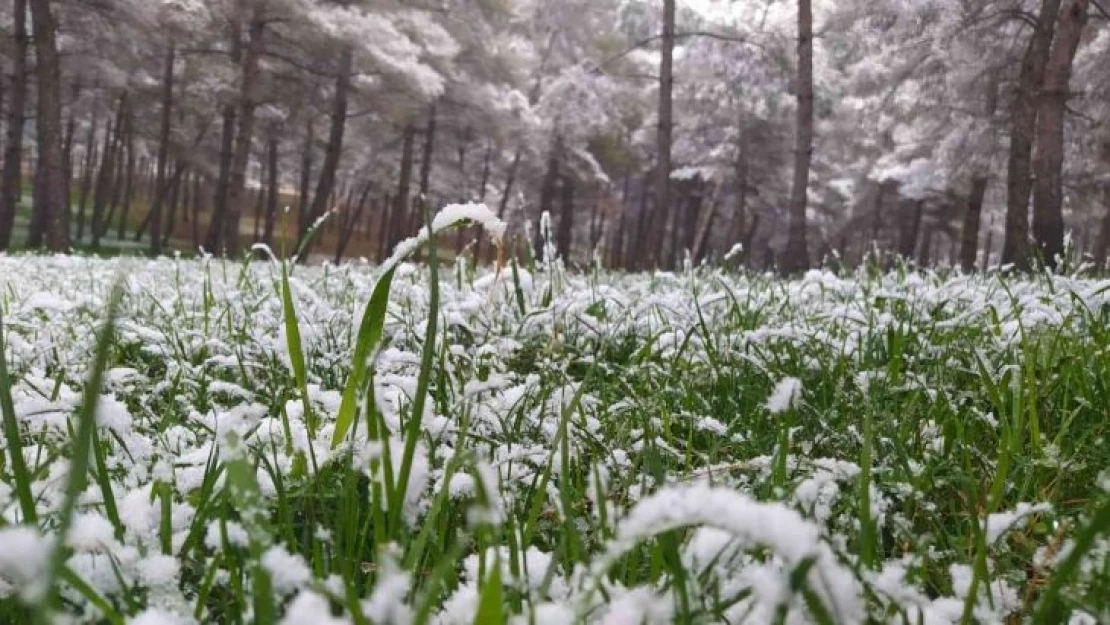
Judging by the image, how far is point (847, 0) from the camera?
1670 cm

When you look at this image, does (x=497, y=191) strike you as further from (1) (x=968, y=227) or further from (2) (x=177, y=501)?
(2) (x=177, y=501)

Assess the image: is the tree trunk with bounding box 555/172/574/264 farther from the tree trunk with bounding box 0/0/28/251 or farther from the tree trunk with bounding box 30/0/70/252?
the tree trunk with bounding box 30/0/70/252

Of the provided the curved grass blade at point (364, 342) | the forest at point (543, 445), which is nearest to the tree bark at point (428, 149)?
the forest at point (543, 445)

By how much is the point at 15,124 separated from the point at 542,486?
1965 centimetres

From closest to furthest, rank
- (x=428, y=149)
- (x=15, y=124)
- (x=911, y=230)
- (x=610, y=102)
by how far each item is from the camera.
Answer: (x=15, y=124) → (x=610, y=102) → (x=428, y=149) → (x=911, y=230)

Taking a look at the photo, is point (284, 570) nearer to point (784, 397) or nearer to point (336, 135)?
point (784, 397)

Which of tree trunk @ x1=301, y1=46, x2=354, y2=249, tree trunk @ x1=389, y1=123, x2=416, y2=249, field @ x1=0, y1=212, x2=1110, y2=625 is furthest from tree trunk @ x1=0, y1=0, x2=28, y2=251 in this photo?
field @ x1=0, y1=212, x2=1110, y2=625

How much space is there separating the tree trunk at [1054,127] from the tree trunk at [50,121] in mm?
15105

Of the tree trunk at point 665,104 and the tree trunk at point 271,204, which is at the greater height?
the tree trunk at point 665,104

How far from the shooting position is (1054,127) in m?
11.0

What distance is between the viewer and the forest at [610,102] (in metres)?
14.1

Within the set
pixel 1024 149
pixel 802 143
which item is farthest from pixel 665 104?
pixel 1024 149

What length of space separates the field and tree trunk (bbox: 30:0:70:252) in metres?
13.7

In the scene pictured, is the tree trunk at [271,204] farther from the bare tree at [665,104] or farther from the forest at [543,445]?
the forest at [543,445]
